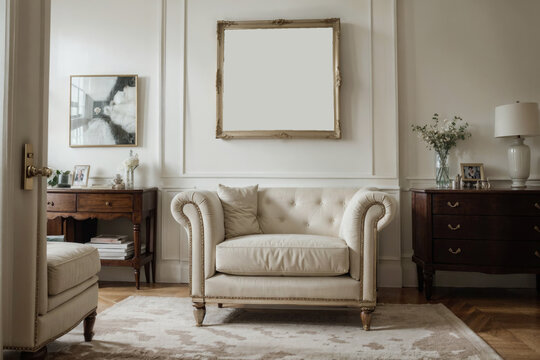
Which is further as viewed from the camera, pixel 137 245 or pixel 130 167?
pixel 130 167

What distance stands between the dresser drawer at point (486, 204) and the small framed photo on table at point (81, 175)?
2976mm

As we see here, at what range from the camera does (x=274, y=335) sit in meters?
2.23

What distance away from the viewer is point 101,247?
3332mm

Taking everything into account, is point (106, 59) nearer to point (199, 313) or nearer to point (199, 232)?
point (199, 232)

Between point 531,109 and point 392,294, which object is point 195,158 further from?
point 531,109

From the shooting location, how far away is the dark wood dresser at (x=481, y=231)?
290 cm

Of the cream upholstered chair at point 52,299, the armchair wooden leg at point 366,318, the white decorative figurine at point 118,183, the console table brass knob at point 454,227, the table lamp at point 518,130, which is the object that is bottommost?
the armchair wooden leg at point 366,318

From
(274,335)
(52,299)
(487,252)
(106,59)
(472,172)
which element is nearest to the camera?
(52,299)

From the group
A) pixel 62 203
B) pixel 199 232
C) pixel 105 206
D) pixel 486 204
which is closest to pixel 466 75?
pixel 486 204

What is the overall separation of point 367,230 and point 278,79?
1751 mm

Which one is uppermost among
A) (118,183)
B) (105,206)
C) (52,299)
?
(118,183)

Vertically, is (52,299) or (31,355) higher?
(52,299)

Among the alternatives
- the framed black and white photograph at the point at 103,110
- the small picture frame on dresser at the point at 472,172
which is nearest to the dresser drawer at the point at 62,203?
the framed black and white photograph at the point at 103,110

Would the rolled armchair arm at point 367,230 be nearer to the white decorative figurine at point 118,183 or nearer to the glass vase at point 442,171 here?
the glass vase at point 442,171
